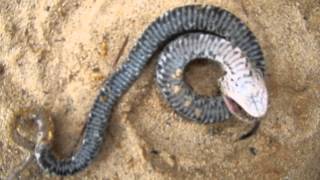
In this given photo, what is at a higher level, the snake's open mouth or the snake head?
the snake head

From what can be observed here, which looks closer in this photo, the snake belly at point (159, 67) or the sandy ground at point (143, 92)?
the snake belly at point (159, 67)

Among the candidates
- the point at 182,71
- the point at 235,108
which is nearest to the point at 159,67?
the point at 182,71

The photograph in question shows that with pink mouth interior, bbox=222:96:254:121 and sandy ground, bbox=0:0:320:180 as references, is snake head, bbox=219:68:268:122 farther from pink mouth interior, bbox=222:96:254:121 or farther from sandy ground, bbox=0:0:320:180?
sandy ground, bbox=0:0:320:180

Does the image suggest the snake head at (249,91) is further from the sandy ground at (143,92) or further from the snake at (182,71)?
the sandy ground at (143,92)

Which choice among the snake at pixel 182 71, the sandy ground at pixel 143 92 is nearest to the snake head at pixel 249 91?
the snake at pixel 182 71

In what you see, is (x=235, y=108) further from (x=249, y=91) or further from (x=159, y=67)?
(x=159, y=67)

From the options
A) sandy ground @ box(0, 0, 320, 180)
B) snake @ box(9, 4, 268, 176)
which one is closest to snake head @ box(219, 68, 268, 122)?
snake @ box(9, 4, 268, 176)

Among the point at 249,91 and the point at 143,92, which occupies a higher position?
the point at 249,91
